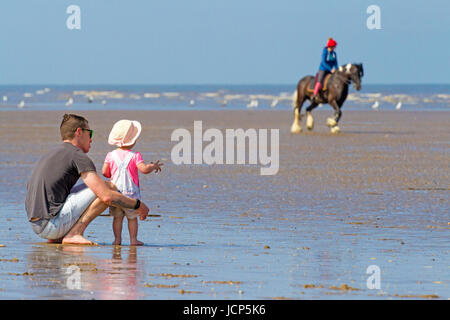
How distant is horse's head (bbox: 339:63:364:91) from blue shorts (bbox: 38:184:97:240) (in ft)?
64.9

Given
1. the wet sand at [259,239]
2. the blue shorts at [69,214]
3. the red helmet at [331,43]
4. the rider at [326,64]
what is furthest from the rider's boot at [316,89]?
the blue shorts at [69,214]

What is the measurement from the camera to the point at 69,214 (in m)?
8.81

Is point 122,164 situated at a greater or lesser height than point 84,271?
greater

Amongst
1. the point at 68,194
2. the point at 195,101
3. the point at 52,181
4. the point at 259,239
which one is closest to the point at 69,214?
the point at 68,194

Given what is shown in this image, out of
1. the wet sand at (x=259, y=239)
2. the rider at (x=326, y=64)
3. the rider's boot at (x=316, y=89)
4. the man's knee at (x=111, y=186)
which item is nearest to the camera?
the wet sand at (x=259, y=239)

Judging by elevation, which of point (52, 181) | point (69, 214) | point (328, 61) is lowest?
point (69, 214)

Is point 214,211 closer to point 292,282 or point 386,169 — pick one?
point 292,282

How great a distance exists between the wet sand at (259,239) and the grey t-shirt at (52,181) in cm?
28

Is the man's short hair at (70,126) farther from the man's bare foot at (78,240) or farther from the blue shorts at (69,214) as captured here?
the man's bare foot at (78,240)

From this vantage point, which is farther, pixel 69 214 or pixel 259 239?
pixel 259 239

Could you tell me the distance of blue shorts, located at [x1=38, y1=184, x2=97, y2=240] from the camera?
880 centimetres

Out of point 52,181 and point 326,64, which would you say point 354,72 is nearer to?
point 326,64

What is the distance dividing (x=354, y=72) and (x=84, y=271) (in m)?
21.3

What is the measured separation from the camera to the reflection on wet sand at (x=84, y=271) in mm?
6676
